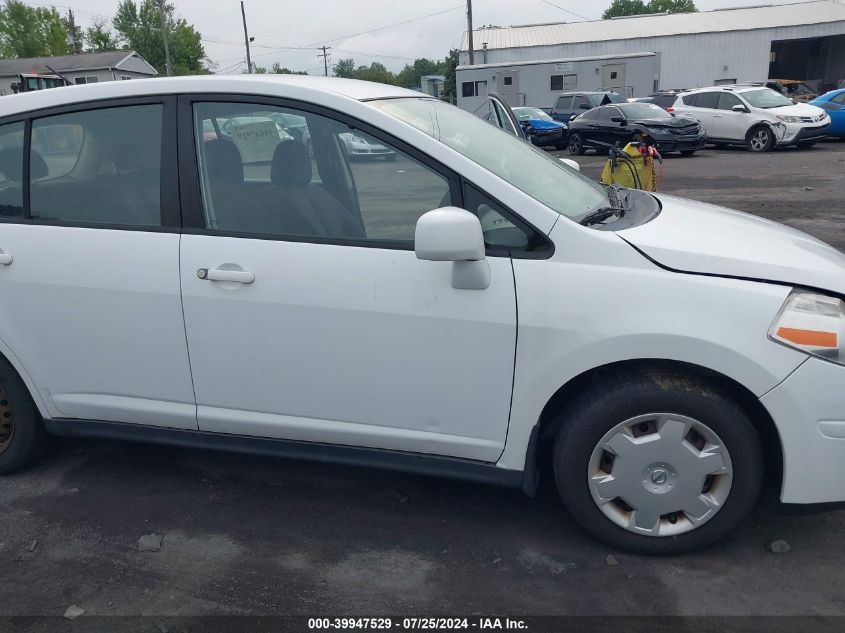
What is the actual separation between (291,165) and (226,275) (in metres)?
0.55

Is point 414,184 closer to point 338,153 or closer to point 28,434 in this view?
point 338,153

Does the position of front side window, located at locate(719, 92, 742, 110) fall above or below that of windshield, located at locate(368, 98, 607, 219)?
below

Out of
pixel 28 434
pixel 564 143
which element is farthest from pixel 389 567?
pixel 564 143

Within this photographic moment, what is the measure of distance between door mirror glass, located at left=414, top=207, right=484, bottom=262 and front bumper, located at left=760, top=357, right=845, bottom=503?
1.15 meters

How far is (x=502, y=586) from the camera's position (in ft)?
9.07

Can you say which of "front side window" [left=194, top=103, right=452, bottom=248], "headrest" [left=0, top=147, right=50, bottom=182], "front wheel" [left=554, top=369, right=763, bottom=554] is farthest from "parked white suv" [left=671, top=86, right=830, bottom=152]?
"headrest" [left=0, top=147, right=50, bottom=182]

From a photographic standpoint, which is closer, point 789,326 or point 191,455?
point 789,326

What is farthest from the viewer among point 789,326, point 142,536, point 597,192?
point 597,192

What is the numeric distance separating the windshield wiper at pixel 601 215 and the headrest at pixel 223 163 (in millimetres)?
1433

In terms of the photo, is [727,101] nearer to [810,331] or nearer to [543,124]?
[543,124]

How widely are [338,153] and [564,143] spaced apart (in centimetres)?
2241

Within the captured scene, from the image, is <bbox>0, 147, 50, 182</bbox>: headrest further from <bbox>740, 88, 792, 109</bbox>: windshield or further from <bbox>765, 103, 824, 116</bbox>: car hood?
<bbox>740, 88, 792, 109</bbox>: windshield

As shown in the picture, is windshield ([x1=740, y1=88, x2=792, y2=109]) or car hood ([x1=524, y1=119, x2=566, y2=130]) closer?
windshield ([x1=740, y1=88, x2=792, y2=109])

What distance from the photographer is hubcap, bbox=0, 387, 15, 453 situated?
3572 millimetres
